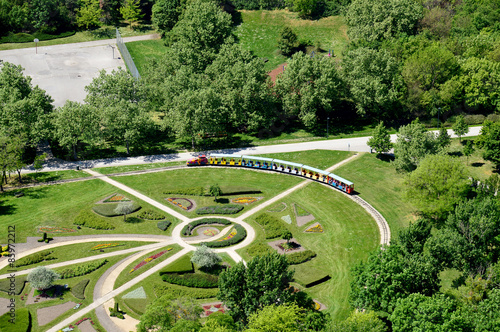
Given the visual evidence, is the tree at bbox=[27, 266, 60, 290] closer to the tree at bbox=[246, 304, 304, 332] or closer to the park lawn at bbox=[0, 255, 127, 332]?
the park lawn at bbox=[0, 255, 127, 332]

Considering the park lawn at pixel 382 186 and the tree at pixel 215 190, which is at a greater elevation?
the tree at pixel 215 190

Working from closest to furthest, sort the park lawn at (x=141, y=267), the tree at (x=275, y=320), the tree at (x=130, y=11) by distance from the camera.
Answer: the tree at (x=275, y=320), the park lawn at (x=141, y=267), the tree at (x=130, y=11)

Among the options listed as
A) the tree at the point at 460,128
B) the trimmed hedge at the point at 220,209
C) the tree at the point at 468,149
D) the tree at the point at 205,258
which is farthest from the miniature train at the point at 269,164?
the tree at the point at 205,258

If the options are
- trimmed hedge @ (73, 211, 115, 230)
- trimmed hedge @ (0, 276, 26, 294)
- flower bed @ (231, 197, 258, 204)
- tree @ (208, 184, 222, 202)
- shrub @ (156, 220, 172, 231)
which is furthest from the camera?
flower bed @ (231, 197, 258, 204)

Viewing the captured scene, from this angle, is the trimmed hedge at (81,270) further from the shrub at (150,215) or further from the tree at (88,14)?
the tree at (88,14)

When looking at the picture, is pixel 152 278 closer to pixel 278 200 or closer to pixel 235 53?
pixel 278 200

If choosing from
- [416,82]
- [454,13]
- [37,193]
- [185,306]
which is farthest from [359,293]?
[454,13]

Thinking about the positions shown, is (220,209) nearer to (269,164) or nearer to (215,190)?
(215,190)

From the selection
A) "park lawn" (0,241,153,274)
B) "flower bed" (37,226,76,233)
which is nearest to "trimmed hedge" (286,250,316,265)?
"park lawn" (0,241,153,274)
